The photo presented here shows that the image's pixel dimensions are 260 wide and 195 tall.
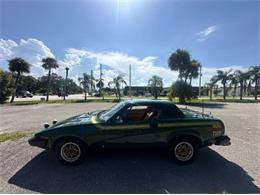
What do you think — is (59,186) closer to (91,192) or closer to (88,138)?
(91,192)

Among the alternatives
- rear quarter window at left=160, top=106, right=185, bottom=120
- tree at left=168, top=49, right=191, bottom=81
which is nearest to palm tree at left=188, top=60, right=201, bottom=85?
tree at left=168, top=49, right=191, bottom=81

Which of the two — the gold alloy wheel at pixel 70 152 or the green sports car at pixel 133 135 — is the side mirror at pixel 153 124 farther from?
the gold alloy wheel at pixel 70 152

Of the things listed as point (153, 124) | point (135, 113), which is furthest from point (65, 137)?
point (153, 124)

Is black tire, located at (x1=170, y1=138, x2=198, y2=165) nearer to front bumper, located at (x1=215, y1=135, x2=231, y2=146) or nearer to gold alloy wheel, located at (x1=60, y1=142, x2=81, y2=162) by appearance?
front bumper, located at (x1=215, y1=135, x2=231, y2=146)

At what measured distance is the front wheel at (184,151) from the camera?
13.7 feet

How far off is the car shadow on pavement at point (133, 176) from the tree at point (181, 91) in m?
24.5

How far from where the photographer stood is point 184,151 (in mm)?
4207

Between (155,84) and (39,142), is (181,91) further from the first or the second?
(39,142)

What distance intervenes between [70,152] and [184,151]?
2.61 m

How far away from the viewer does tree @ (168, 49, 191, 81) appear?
1208 inches

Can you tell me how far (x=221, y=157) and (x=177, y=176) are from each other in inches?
67.9

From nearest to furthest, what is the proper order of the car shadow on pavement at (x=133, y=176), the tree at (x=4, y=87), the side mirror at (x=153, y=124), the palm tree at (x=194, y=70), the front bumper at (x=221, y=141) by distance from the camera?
the car shadow on pavement at (x=133, y=176)
the side mirror at (x=153, y=124)
the front bumper at (x=221, y=141)
the tree at (x=4, y=87)
the palm tree at (x=194, y=70)

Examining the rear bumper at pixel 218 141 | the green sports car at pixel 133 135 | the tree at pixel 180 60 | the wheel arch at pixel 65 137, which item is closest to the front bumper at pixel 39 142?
the green sports car at pixel 133 135

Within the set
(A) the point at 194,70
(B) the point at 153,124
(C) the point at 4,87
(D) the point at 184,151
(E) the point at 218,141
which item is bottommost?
(D) the point at 184,151
